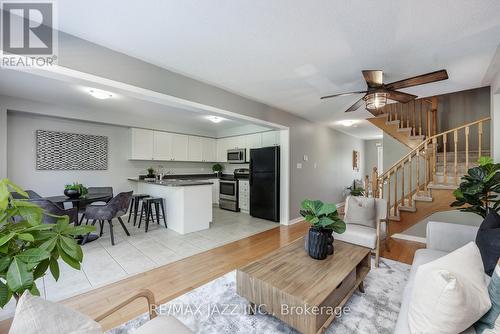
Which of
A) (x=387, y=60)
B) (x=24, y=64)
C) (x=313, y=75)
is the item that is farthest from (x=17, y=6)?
(x=387, y=60)

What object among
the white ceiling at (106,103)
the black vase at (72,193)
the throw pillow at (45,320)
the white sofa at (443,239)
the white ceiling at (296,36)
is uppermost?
the white ceiling at (296,36)

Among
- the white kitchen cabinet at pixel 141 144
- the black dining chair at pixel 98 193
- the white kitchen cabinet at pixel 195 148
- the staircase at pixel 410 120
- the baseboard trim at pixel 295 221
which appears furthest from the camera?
the white kitchen cabinet at pixel 195 148

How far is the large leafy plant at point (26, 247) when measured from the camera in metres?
0.74

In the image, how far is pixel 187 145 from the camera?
6094 millimetres

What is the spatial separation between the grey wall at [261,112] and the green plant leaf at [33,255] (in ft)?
6.28

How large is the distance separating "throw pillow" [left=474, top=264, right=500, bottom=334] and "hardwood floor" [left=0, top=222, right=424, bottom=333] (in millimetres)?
2109

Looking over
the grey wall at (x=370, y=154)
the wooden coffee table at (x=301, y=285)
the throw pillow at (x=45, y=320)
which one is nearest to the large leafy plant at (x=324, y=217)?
the wooden coffee table at (x=301, y=285)

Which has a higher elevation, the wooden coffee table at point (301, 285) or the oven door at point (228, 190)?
the oven door at point (228, 190)

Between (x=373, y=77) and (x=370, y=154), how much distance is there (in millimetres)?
7408

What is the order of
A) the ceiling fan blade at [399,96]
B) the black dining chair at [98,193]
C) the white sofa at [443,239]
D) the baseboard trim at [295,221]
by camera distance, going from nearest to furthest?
the white sofa at [443,239], the ceiling fan blade at [399,96], the black dining chair at [98,193], the baseboard trim at [295,221]

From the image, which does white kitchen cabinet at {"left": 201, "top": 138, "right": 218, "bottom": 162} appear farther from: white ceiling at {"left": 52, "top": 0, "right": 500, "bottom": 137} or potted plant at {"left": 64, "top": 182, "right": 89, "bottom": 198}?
white ceiling at {"left": 52, "top": 0, "right": 500, "bottom": 137}

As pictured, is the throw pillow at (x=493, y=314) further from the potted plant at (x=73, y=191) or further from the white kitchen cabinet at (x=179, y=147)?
the white kitchen cabinet at (x=179, y=147)

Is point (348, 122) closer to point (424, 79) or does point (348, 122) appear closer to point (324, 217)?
point (424, 79)

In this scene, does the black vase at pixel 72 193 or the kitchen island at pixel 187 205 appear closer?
the black vase at pixel 72 193
